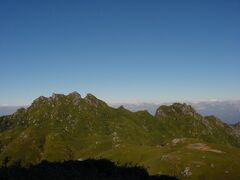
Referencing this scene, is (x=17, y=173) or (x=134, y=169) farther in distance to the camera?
(x=134, y=169)

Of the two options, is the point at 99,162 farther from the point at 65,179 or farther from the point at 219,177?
the point at 65,179

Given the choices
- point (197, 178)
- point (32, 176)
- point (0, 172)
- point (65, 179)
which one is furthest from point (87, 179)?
point (197, 178)

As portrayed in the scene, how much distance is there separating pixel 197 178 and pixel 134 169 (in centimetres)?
4579

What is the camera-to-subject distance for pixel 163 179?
550 feet

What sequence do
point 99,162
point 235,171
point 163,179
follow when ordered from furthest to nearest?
point 235,171, point 99,162, point 163,179

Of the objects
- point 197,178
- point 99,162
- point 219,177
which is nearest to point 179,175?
point 197,178

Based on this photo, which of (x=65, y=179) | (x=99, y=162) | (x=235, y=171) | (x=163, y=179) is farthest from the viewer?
(x=235, y=171)

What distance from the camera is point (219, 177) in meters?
192

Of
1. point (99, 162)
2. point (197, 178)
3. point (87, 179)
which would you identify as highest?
Result: point (87, 179)

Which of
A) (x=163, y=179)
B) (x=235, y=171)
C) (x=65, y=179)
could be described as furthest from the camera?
(x=235, y=171)

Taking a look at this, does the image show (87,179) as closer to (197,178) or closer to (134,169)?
(134,169)

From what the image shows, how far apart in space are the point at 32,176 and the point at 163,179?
14578 cm

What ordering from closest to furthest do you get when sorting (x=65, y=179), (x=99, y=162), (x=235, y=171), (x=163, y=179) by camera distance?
(x=65, y=179), (x=163, y=179), (x=99, y=162), (x=235, y=171)

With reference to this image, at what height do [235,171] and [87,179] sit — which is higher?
[87,179]
